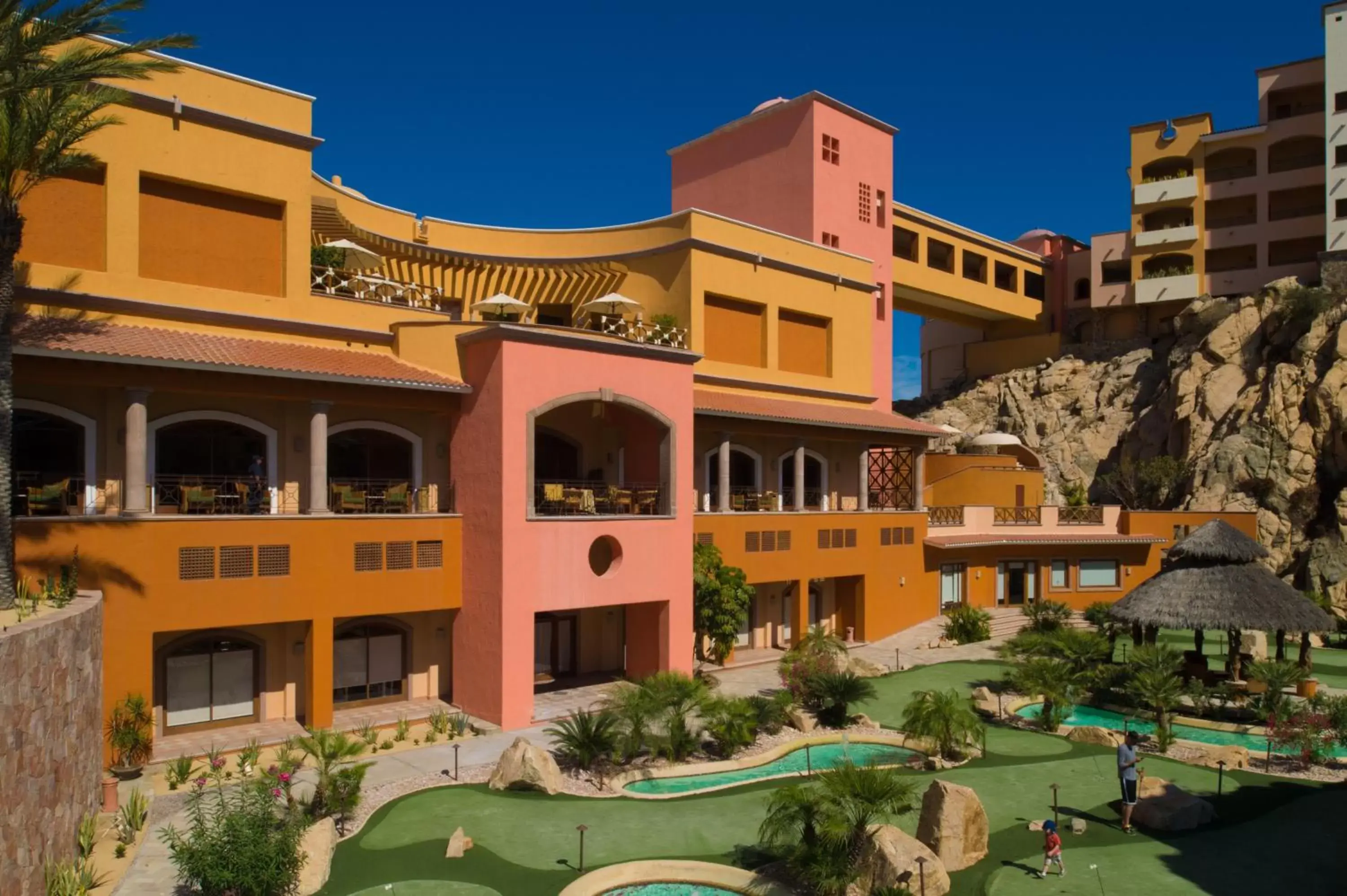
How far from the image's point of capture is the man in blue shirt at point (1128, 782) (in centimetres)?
1709

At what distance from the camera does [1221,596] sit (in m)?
26.4

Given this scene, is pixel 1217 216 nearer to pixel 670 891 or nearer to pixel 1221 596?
pixel 1221 596

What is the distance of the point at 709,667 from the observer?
3117cm

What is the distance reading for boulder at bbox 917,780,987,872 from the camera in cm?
1528

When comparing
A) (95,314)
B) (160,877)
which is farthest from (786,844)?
(95,314)

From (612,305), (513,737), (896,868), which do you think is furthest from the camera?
(612,305)

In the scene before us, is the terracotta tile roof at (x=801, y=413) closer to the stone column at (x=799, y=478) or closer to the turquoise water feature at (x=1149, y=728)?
the stone column at (x=799, y=478)

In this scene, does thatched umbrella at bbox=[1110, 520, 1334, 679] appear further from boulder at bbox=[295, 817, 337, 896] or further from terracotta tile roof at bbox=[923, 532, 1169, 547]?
boulder at bbox=[295, 817, 337, 896]

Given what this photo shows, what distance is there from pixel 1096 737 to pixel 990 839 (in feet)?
24.0

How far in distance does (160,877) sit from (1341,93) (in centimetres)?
6189

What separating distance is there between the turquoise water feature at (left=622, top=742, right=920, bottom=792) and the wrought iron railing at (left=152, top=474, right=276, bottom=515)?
37.3 ft

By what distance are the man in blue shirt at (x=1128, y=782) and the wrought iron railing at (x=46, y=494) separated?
21690 mm

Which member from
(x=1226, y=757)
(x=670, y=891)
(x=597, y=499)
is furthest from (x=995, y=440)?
(x=670, y=891)

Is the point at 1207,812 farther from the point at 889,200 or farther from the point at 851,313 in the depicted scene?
the point at 889,200
